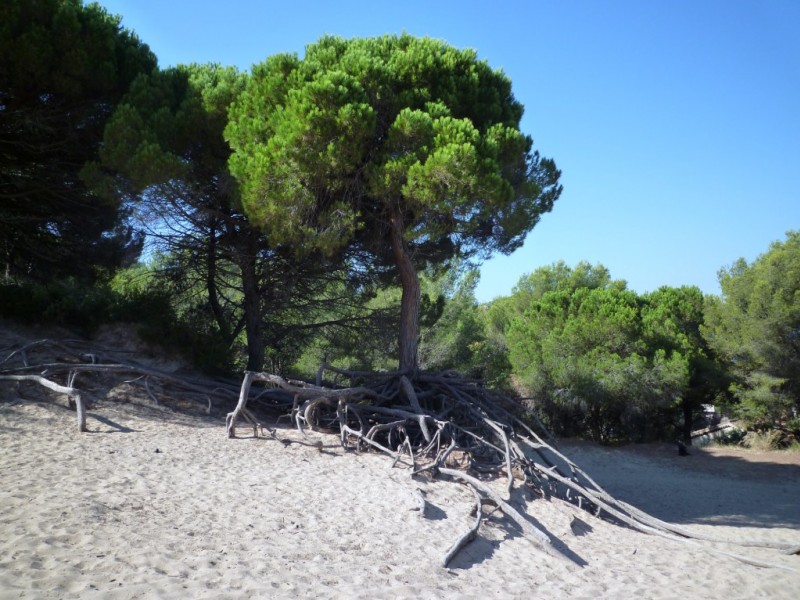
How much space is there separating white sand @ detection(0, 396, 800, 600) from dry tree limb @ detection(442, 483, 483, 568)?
0.08 m

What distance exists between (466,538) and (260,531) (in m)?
1.99

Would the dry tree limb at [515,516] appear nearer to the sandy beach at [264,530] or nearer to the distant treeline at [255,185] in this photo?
the sandy beach at [264,530]

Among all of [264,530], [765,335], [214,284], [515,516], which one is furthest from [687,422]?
[264,530]

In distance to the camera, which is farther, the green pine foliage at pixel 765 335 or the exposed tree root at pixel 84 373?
the green pine foliage at pixel 765 335

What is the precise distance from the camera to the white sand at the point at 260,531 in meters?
4.04

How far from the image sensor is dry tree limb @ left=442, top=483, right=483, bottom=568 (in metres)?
5.29

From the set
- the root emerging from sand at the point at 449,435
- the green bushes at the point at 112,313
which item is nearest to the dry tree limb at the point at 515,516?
the root emerging from sand at the point at 449,435

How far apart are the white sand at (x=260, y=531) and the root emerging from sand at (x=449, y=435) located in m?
0.23

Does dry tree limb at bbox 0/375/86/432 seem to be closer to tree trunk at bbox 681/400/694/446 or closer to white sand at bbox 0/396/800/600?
white sand at bbox 0/396/800/600

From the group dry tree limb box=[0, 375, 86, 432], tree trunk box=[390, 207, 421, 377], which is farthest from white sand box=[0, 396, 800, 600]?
tree trunk box=[390, 207, 421, 377]

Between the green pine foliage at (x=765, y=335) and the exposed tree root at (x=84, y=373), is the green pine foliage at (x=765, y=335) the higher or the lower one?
the higher one

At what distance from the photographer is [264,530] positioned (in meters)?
5.17

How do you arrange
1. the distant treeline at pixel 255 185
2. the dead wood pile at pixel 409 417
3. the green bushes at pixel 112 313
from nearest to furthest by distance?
the dead wood pile at pixel 409 417
the distant treeline at pixel 255 185
the green bushes at pixel 112 313

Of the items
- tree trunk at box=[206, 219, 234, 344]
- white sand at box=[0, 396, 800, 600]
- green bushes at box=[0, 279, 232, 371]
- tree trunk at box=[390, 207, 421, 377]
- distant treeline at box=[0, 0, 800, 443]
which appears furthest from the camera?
tree trunk at box=[206, 219, 234, 344]
